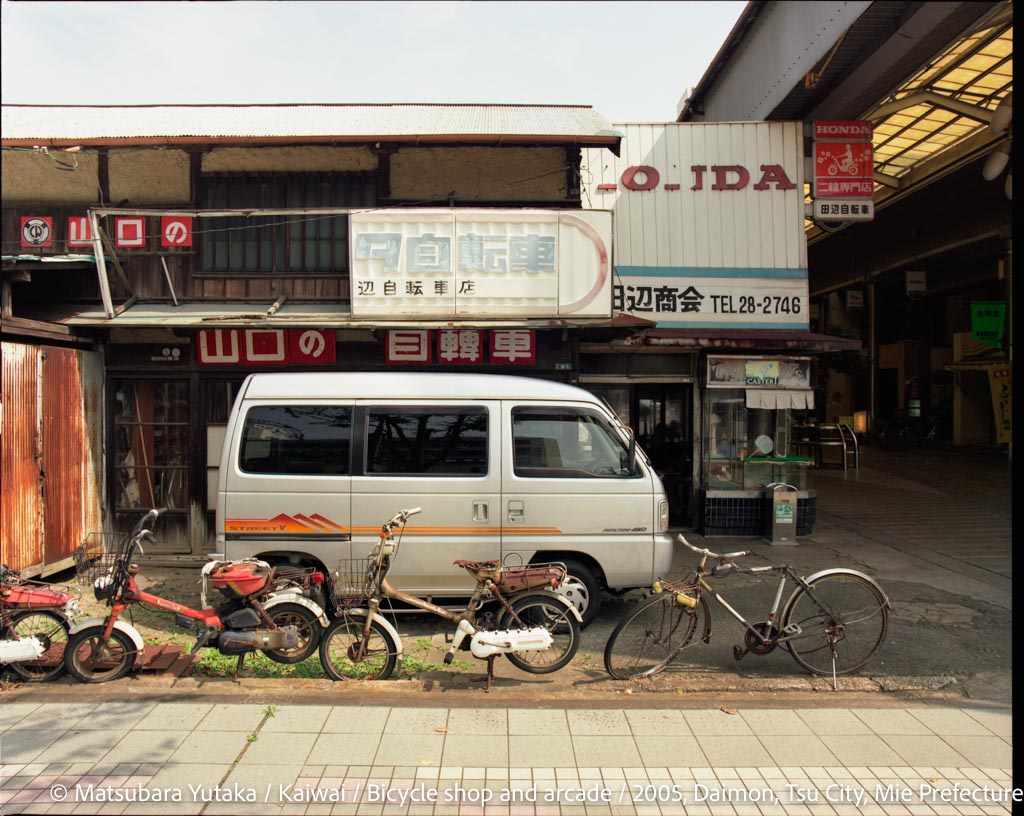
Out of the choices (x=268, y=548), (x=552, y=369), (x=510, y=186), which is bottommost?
(x=268, y=548)

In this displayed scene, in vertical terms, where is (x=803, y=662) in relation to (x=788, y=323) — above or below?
below

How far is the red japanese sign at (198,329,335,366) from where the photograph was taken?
8.53 m

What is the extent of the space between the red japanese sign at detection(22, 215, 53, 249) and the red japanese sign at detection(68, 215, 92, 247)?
310 millimetres

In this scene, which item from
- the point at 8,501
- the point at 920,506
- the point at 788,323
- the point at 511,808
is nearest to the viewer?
the point at 511,808

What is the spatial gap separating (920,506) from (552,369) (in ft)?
27.7

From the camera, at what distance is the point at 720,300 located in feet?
32.6

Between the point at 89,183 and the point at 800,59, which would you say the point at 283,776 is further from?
the point at 800,59

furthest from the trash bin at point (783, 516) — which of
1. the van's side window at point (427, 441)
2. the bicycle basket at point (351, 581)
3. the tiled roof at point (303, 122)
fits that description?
the bicycle basket at point (351, 581)

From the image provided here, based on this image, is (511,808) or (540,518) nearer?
(511,808)

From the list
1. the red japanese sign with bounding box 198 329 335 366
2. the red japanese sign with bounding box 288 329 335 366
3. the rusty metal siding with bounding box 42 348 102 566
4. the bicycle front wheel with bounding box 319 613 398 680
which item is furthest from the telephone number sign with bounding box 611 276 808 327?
the rusty metal siding with bounding box 42 348 102 566

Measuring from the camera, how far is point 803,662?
501cm

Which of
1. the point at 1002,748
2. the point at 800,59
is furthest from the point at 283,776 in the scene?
the point at 800,59

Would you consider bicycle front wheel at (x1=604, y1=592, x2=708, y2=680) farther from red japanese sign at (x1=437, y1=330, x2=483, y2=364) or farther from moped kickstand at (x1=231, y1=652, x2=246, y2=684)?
red japanese sign at (x1=437, y1=330, x2=483, y2=364)

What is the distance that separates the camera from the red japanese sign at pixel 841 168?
391 inches
